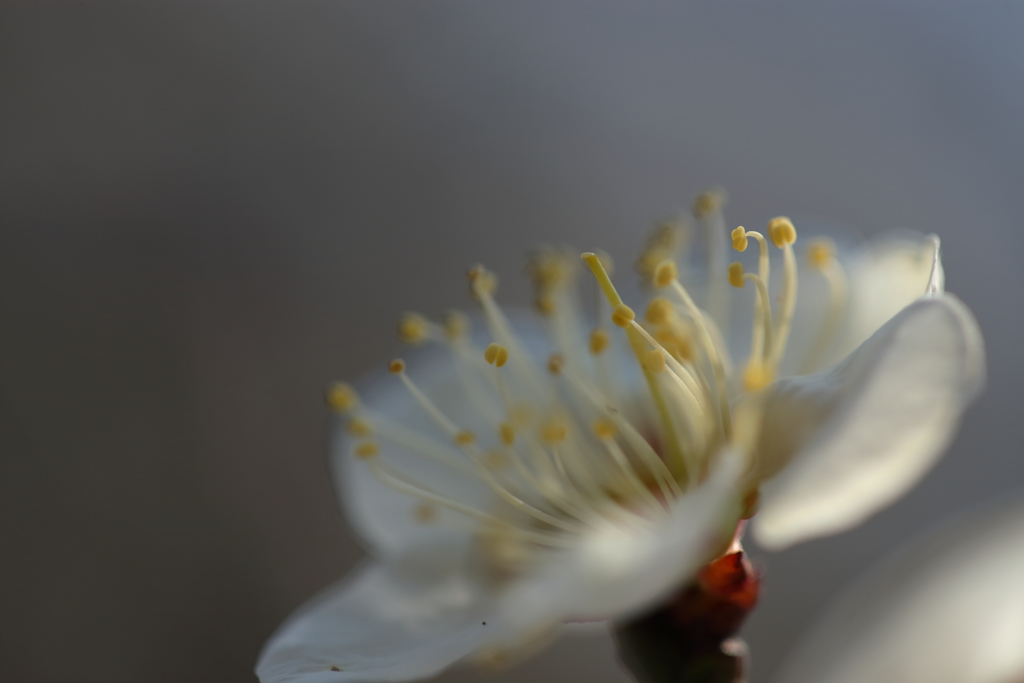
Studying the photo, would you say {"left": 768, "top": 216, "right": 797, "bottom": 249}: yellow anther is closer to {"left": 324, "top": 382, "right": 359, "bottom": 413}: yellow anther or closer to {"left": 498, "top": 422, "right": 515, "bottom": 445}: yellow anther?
{"left": 498, "top": 422, "right": 515, "bottom": 445}: yellow anther

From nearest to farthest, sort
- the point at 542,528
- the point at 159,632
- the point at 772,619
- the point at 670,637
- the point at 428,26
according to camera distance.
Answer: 1. the point at 670,637
2. the point at 542,528
3. the point at 159,632
4. the point at 772,619
5. the point at 428,26

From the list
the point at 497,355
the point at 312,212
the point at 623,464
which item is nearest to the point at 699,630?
the point at 623,464

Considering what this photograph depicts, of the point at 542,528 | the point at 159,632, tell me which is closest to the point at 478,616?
the point at 542,528

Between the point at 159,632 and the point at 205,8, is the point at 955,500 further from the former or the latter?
the point at 205,8

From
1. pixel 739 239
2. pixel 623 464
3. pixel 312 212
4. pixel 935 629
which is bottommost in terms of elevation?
pixel 935 629

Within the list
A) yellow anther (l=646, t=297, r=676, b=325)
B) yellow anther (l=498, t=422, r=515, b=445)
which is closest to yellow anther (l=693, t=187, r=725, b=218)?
yellow anther (l=646, t=297, r=676, b=325)

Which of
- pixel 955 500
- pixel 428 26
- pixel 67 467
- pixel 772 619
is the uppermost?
pixel 428 26

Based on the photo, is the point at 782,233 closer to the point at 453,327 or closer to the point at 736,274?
the point at 736,274
